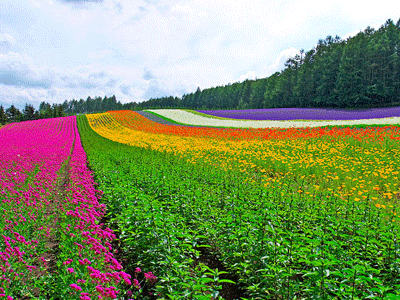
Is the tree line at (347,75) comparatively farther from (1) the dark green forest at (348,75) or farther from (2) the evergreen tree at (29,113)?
(2) the evergreen tree at (29,113)

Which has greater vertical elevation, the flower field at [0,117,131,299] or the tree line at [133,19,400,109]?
the tree line at [133,19,400,109]

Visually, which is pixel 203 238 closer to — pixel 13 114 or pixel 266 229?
pixel 266 229

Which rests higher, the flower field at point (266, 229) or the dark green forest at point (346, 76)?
the dark green forest at point (346, 76)

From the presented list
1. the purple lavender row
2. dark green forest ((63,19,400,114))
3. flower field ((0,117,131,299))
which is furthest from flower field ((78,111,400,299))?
dark green forest ((63,19,400,114))

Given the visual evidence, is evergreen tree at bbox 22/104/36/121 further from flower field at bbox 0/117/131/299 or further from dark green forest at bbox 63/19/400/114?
flower field at bbox 0/117/131/299

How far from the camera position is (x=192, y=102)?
12288cm

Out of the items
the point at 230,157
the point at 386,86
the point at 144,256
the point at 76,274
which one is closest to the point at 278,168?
the point at 230,157

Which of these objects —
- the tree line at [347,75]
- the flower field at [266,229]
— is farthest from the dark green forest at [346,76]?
the flower field at [266,229]

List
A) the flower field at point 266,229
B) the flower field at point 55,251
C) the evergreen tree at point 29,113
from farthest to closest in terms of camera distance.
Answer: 1. the evergreen tree at point 29,113
2. the flower field at point 55,251
3. the flower field at point 266,229

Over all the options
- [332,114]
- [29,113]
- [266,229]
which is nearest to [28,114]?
[29,113]

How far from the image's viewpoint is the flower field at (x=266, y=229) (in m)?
2.79

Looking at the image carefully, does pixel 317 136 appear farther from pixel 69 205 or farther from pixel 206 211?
pixel 69 205

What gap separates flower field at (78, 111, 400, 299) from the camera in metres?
2.79

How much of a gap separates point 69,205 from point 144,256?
2.75m
